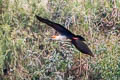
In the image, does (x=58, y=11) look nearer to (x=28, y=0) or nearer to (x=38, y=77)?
(x=28, y=0)

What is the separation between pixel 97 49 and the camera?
6.04m

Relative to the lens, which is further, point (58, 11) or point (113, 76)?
point (58, 11)

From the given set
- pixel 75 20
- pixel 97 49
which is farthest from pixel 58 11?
pixel 97 49

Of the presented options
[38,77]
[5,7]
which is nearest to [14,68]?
[38,77]

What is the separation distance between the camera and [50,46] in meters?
6.20

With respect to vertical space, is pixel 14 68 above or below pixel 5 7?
below

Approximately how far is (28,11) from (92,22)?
2.35ft

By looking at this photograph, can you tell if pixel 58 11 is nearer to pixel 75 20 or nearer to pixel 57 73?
pixel 75 20

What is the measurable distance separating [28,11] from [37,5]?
0.38ft

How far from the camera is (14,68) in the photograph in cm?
610

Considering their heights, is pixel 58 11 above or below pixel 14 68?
above

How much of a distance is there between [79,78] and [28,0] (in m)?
1.03

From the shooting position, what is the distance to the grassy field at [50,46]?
6.02 m

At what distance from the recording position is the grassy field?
19.7ft
